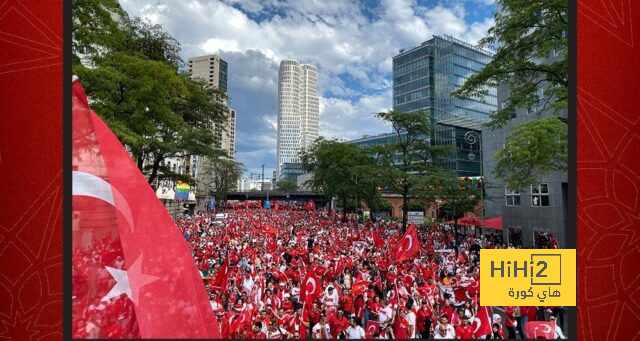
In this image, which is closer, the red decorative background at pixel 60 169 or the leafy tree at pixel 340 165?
the red decorative background at pixel 60 169

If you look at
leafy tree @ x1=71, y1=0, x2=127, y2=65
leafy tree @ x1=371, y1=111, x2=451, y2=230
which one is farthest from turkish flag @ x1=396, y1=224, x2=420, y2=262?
leafy tree @ x1=371, y1=111, x2=451, y2=230

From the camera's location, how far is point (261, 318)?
581 cm

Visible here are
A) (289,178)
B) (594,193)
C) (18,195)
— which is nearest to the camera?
(18,195)

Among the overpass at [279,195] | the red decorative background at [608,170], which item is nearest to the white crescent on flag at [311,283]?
the red decorative background at [608,170]

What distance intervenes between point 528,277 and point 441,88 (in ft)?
50.0

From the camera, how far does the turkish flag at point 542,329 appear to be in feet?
17.3

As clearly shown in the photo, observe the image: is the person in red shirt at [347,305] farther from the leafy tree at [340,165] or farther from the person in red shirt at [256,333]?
the leafy tree at [340,165]

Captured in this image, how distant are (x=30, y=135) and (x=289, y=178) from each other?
6798 cm

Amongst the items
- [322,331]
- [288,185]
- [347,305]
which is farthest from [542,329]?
[288,185]

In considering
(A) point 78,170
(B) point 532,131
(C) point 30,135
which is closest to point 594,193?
(B) point 532,131

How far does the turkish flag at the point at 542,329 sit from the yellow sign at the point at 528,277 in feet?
2.30

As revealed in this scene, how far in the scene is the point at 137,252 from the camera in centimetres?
374

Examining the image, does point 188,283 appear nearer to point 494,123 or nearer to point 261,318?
point 261,318

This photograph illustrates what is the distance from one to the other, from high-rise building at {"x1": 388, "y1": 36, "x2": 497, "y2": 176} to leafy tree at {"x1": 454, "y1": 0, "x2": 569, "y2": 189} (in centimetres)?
155
